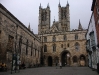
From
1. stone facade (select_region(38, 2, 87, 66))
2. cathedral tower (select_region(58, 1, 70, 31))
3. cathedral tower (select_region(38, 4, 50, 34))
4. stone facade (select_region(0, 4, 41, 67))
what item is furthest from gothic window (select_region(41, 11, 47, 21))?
stone facade (select_region(0, 4, 41, 67))

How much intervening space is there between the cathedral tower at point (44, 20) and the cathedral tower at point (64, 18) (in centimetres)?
631

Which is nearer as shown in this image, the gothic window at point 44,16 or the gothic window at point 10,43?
the gothic window at point 10,43

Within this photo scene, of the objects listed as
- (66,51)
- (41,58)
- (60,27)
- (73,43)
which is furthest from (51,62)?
(60,27)

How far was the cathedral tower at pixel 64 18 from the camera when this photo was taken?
68.0 metres

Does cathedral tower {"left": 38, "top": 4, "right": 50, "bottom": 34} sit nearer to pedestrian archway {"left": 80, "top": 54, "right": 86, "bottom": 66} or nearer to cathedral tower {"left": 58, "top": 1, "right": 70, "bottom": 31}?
cathedral tower {"left": 58, "top": 1, "right": 70, "bottom": 31}

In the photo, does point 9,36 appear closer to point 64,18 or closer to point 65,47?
point 65,47

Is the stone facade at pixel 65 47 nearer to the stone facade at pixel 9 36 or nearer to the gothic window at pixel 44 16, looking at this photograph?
the stone facade at pixel 9 36

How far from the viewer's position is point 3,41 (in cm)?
2008

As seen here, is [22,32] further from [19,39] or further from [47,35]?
[47,35]

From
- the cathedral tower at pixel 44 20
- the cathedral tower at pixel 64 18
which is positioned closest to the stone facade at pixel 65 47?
the cathedral tower at pixel 44 20

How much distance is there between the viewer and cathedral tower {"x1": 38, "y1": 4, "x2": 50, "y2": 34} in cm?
6860

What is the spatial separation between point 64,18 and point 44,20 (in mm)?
10595

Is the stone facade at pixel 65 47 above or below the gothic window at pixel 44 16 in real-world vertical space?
below

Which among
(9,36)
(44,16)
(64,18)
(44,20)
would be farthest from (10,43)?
(64,18)
